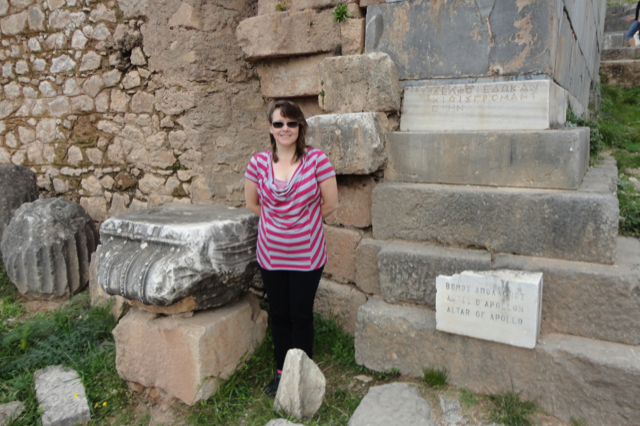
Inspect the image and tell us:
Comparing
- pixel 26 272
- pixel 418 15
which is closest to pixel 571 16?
pixel 418 15

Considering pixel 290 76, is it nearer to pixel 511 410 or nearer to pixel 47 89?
pixel 511 410

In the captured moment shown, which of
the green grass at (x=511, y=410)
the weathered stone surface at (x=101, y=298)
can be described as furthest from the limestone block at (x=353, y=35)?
the weathered stone surface at (x=101, y=298)

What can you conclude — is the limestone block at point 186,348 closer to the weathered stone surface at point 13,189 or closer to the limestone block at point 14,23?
the weathered stone surface at point 13,189

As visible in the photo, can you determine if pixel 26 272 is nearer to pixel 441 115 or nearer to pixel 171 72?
pixel 171 72

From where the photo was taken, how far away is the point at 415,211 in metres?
2.68

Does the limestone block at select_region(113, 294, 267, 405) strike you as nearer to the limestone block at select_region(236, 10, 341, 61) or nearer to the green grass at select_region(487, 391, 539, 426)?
the green grass at select_region(487, 391, 539, 426)

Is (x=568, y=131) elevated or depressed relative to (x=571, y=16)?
depressed

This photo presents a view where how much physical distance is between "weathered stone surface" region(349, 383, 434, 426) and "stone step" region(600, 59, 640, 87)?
6.59 meters

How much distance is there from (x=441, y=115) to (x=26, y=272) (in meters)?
3.58

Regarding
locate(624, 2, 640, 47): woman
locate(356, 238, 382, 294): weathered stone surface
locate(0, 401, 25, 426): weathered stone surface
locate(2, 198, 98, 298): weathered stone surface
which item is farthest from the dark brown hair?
locate(624, 2, 640, 47): woman

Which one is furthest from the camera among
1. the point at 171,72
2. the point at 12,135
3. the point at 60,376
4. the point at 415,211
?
the point at 12,135

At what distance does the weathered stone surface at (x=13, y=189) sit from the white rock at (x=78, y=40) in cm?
143

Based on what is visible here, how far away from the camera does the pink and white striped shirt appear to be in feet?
7.63

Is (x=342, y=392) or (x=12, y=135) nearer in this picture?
(x=342, y=392)
